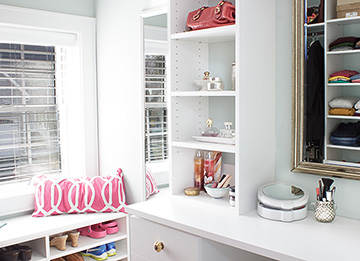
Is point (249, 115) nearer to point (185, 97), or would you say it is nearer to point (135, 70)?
point (185, 97)

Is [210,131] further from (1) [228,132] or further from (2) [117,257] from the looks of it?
(2) [117,257]

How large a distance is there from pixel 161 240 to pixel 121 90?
132 cm

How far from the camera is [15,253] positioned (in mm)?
2482

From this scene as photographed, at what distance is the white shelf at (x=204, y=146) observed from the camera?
1.92 metres

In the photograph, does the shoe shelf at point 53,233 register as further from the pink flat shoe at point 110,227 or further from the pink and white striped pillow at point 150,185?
the pink and white striped pillow at point 150,185

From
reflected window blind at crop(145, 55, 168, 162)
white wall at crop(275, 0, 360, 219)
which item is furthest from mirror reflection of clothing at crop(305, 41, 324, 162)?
reflected window blind at crop(145, 55, 168, 162)

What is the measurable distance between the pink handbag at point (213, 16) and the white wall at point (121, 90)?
594mm

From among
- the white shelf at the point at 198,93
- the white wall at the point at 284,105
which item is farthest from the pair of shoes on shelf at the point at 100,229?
the white wall at the point at 284,105

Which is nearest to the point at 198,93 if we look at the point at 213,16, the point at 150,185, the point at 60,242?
the point at 213,16

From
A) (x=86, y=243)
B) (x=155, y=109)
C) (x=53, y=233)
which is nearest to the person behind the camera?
(x=53, y=233)

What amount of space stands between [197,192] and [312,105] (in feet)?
2.34

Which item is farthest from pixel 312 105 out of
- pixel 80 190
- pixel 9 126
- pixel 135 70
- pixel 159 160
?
pixel 9 126

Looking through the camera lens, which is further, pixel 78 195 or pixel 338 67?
pixel 78 195

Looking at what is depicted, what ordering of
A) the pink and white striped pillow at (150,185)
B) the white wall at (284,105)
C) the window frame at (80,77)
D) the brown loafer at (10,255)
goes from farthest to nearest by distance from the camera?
1. the window frame at (80,77)
2. the pink and white striped pillow at (150,185)
3. the brown loafer at (10,255)
4. the white wall at (284,105)
